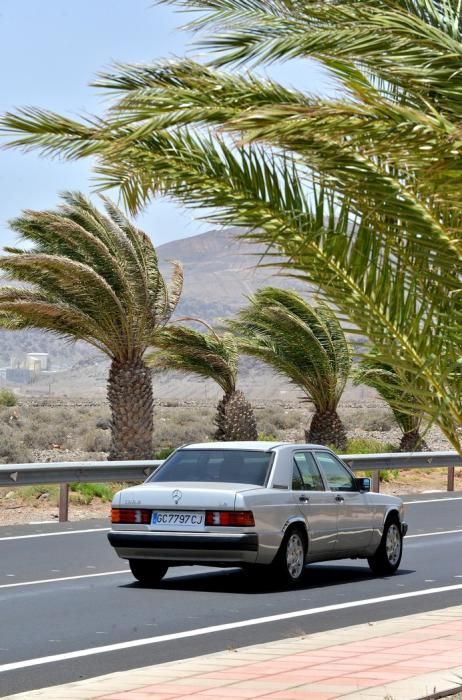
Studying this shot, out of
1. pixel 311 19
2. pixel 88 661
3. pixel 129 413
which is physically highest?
pixel 311 19

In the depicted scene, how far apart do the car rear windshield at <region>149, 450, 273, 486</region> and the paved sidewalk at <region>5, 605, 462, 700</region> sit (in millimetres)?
3358

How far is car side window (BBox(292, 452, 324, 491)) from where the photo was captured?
47.5 feet

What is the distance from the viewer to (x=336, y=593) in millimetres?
13883

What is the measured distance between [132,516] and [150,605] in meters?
1.07

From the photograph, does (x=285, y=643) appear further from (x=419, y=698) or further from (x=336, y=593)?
(x=336, y=593)

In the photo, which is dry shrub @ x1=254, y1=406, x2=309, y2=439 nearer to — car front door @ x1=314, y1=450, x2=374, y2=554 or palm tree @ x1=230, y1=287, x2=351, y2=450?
palm tree @ x1=230, y1=287, x2=351, y2=450

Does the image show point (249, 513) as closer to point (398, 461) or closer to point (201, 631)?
point (201, 631)

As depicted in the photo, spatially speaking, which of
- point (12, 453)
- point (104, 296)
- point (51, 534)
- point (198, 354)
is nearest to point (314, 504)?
point (51, 534)

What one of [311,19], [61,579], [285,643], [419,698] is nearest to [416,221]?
[311,19]

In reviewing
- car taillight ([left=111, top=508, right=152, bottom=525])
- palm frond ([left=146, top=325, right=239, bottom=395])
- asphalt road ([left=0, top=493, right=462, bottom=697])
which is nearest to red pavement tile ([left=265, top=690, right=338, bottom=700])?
asphalt road ([left=0, top=493, right=462, bottom=697])

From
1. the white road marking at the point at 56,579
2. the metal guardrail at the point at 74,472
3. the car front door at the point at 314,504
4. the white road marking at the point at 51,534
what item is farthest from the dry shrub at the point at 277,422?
the car front door at the point at 314,504

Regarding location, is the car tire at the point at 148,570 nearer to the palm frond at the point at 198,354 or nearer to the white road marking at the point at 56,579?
the white road marking at the point at 56,579

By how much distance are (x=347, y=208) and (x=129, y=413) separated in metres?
21.2

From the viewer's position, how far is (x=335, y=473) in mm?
15352
